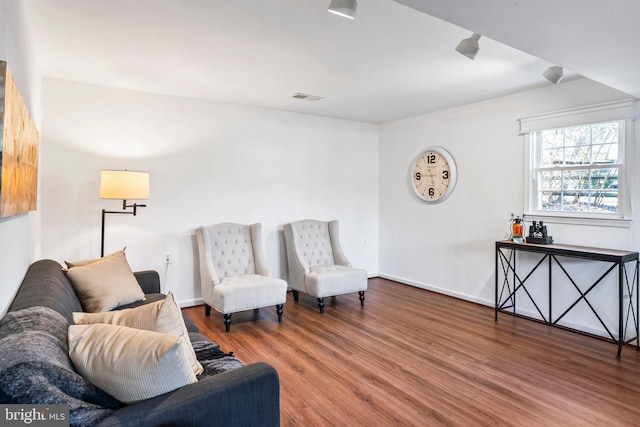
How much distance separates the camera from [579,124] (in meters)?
3.58

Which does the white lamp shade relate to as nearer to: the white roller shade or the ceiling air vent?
the ceiling air vent

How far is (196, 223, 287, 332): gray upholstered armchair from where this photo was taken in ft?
11.9

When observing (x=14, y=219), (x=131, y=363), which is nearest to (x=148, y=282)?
(x=14, y=219)

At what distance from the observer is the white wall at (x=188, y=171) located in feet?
12.3

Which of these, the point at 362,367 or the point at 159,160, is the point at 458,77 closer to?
the point at 362,367

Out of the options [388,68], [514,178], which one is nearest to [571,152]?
[514,178]

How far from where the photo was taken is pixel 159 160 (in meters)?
4.22

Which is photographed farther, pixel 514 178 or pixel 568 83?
pixel 514 178

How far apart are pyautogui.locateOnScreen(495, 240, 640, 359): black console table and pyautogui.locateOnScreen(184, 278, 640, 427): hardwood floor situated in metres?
0.16

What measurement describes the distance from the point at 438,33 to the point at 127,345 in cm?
265

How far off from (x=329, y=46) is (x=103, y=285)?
240cm

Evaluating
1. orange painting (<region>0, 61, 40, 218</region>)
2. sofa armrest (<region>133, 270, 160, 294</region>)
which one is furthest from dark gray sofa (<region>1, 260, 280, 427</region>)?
sofa armrest (<region>133, 270, 160, 294</region>)

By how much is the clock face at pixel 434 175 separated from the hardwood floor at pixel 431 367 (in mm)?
1547

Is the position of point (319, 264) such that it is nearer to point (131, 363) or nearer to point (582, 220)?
point (582, 220)
